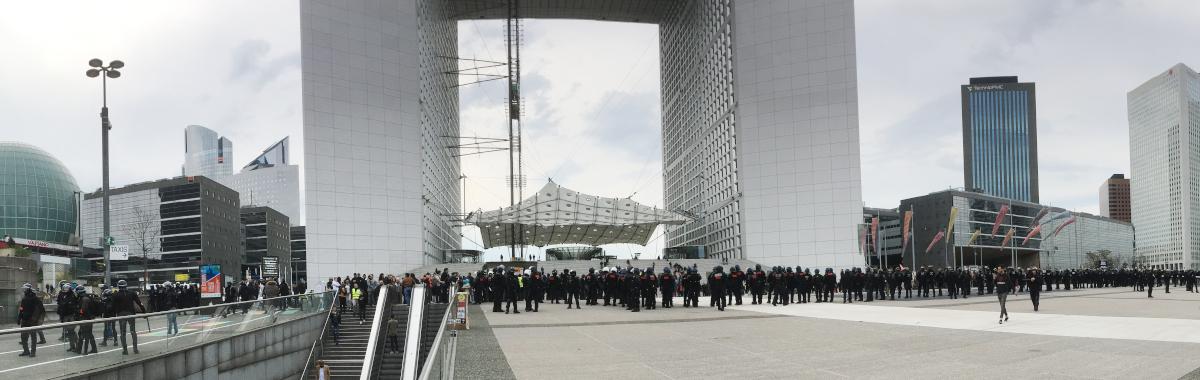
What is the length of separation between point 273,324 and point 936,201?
12153 cm

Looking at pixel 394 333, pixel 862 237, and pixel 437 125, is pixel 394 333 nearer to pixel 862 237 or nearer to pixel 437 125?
pixel 862 237

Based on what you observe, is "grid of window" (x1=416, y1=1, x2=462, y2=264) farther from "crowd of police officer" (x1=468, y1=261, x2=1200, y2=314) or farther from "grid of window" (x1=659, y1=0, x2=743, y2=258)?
"crowd of police officer" (x1=468, y1=261, x2=1200, y2=314)

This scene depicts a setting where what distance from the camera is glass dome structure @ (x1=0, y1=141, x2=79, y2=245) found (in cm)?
11725

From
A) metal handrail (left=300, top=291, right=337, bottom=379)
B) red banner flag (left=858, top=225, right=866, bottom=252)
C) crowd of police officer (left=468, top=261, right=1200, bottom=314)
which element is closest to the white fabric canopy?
red banner flag (left=858, top=225, right=866, bottom=252)

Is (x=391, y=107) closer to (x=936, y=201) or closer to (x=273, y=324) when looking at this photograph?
(x=273, y=324)

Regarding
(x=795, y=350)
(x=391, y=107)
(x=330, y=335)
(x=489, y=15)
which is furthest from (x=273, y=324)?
(x=489, y=15)

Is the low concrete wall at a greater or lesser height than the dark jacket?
lesser

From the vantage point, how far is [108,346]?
15953 millimetres

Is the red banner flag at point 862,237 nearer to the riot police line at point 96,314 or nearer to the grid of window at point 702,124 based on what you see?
the grid of window at point 702,124

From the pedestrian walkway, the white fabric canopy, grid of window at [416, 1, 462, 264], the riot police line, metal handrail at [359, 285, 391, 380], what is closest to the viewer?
the riot police line

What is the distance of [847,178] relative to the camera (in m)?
66.9

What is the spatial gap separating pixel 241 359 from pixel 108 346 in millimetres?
7882

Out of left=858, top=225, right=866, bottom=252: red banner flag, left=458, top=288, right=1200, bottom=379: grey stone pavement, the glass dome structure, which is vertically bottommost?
left=458, top=288, right=1200, bottom=379: grey stone pavement

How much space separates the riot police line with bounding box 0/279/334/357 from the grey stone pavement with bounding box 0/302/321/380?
4.3 inches
